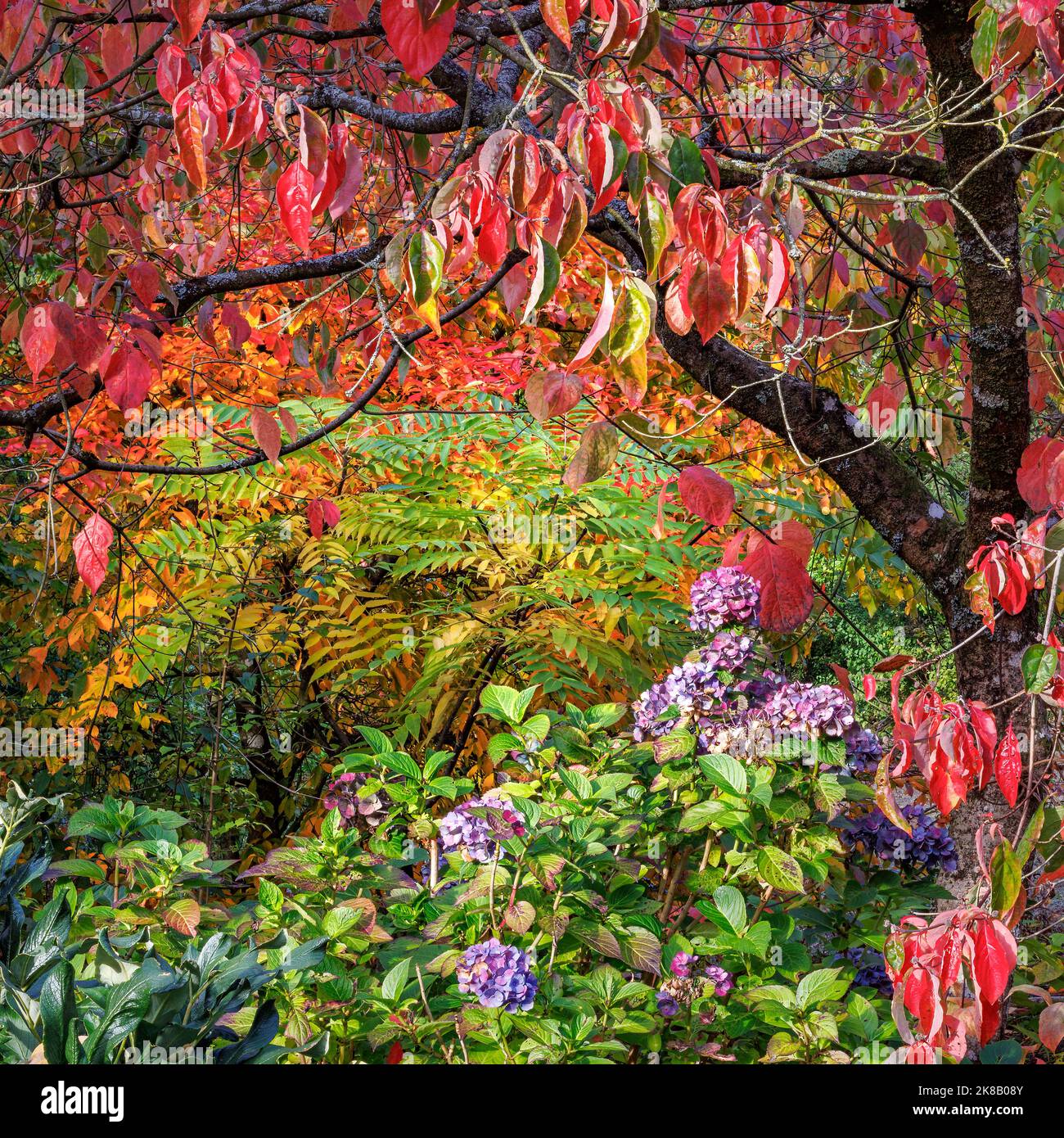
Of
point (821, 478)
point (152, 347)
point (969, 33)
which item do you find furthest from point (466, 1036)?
point (821, 478)

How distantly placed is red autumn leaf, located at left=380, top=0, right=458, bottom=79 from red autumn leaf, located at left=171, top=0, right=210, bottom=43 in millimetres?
282

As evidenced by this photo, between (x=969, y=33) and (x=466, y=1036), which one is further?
(x=969, y=33)

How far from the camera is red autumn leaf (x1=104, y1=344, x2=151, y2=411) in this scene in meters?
2.42

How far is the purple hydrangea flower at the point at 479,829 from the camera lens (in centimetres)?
189

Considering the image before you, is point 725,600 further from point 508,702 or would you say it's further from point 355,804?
point 355,804

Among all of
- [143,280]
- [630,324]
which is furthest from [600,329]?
[143,280]

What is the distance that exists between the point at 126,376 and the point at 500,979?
1.56 m

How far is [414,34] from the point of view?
4.92ft

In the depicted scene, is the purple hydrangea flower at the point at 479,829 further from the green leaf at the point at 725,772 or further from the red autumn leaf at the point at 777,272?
the red autumn leaf at the point at 777,272

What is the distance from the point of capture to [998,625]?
2.40 m
